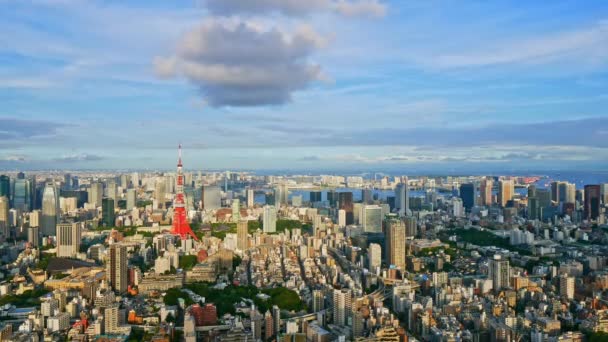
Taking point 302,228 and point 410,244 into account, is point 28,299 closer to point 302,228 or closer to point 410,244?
point 410,244

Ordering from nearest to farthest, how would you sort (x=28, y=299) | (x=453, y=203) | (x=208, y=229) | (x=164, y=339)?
(x=164, y=339), (x=28, y=299), (x=208, y=229), (x=453, y=203)

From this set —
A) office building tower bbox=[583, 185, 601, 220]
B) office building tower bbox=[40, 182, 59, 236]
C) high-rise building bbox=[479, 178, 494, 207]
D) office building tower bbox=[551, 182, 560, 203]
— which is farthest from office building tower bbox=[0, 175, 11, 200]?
office building tower bbox=[551, 182, 560, 203]

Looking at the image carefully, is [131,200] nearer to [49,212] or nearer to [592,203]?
[49,212]

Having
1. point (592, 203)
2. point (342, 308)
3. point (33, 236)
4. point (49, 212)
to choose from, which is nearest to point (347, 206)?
point (592, 203)

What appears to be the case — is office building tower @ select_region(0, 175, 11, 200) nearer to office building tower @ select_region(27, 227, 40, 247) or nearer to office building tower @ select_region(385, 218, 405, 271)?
office building tower @ select_region(27, 227, 40, 247)

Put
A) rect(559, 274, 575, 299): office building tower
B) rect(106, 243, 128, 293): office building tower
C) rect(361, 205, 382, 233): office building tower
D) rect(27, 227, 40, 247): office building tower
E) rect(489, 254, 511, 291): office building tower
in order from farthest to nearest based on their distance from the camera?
rect(361, 205, 382, 233): office building tower → rect(27, 227, 40, 247): office building tower → rect(106, 243, 128, 293): office building tower → rect(489, 254, 511, 291): office building tower → rect(559, 274, 575, 299): office building tower

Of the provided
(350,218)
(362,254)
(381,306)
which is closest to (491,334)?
(381,306)

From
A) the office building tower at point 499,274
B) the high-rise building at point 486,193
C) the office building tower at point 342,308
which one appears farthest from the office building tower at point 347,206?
the office building tower at point 342,308
